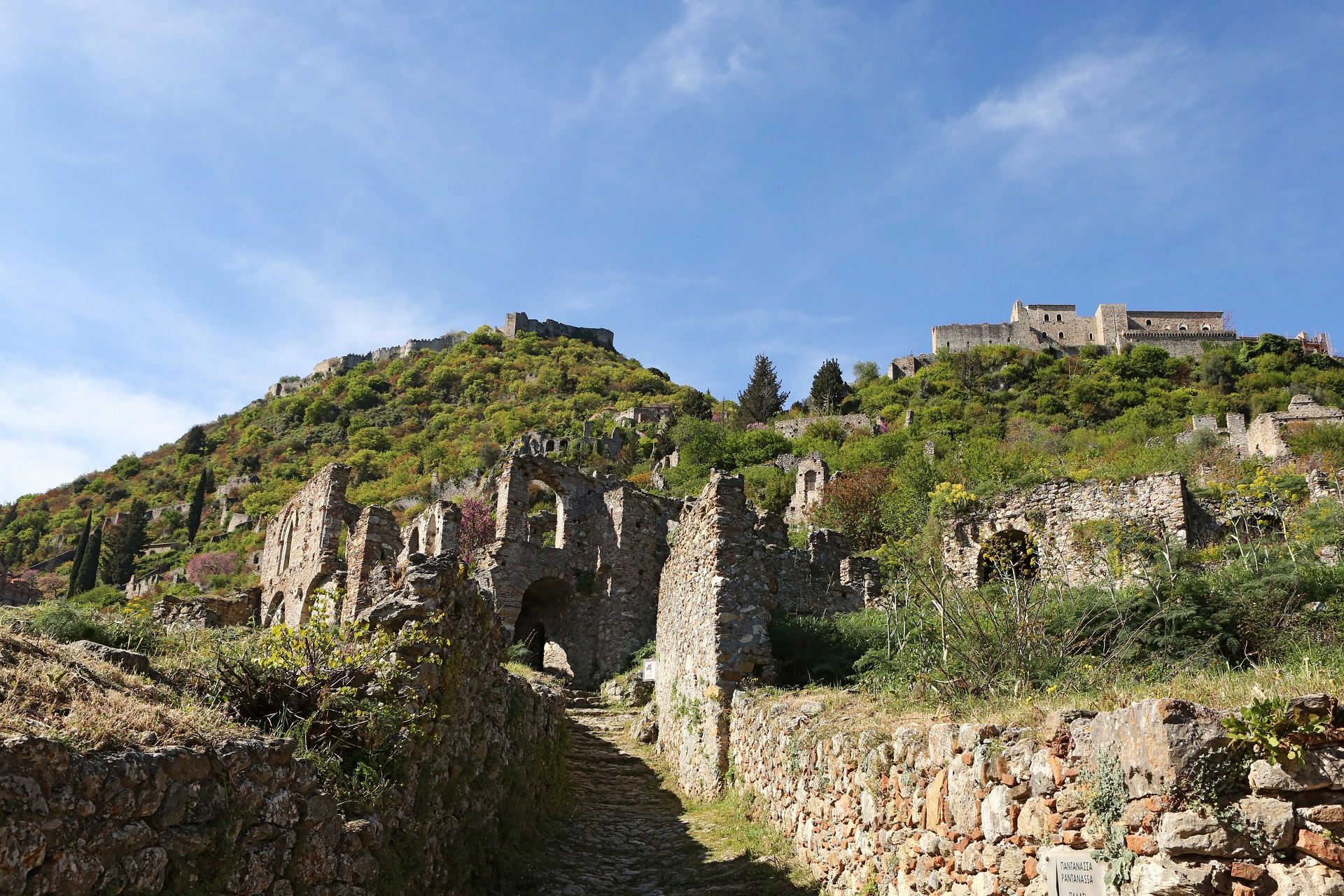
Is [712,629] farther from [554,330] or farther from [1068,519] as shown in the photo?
[554,330]

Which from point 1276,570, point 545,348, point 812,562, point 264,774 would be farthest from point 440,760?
point 545,348

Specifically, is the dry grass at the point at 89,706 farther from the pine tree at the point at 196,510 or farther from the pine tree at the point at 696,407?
the pine tree at the point at 196,510

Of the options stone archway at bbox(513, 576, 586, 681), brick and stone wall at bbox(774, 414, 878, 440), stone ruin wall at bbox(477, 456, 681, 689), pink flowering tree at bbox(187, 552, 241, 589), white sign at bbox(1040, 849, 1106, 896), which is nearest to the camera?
white sign at bbox(1040, 849, 1106, 896)

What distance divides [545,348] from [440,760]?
97706 mm

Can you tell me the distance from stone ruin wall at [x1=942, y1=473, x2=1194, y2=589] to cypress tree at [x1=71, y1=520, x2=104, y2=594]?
167ft

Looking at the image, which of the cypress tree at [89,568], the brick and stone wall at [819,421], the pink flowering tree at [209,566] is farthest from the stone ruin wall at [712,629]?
the cypress tree at [89,568]

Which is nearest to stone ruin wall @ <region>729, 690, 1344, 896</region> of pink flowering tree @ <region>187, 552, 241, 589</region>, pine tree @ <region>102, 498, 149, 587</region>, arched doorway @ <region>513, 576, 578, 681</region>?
arched doorway @ <region>513, 576, 578, 681</region>

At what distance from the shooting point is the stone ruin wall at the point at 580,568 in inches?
911

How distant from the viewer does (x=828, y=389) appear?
73.6 m

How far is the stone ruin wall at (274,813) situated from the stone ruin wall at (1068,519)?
11.1m

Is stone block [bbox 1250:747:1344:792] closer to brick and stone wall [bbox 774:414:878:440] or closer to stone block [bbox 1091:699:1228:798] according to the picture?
stone block [bbox 1091:699:1228:798]

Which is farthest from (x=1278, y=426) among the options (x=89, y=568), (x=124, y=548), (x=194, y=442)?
(x=194, y=442)

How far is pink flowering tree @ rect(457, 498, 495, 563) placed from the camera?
2746 centimetres

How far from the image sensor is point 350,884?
5.29 m
